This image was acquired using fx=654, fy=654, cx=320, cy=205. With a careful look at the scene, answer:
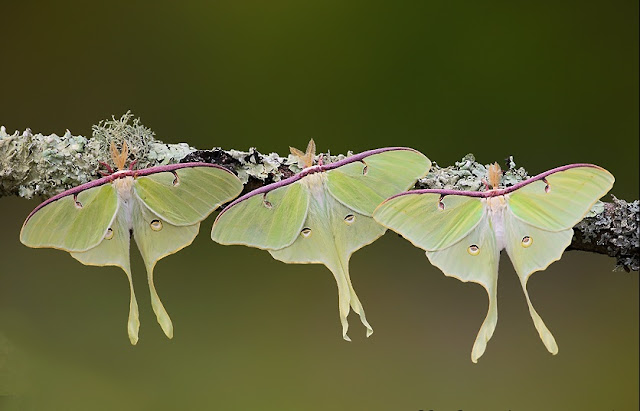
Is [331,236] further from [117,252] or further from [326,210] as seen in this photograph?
[117,252]

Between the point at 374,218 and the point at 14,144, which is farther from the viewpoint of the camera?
the point at 14,144

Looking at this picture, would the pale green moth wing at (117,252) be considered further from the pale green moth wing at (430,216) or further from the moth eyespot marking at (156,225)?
the pale green moth wing at (430,216)

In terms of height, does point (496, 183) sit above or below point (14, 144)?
below

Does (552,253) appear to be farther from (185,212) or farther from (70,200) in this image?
(70,200)

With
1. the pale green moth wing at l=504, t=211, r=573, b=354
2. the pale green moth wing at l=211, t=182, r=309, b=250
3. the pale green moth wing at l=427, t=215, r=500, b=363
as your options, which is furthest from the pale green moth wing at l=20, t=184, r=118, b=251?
the pale green moth wing at l=504, t=211, r=573, b=354

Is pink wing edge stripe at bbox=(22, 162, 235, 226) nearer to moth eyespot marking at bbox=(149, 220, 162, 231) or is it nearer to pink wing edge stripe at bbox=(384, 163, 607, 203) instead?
moth eyespot marking at bbox=(149, 220, 162, 231)

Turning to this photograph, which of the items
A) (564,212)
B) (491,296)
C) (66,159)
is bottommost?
(491,296)

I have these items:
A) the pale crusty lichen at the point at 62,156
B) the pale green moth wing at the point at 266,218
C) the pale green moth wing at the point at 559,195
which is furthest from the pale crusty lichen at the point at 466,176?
the pale crusty lichen at the point at 62,156

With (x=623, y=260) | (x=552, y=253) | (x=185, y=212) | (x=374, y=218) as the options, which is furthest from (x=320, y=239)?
(x=623, y=260)
